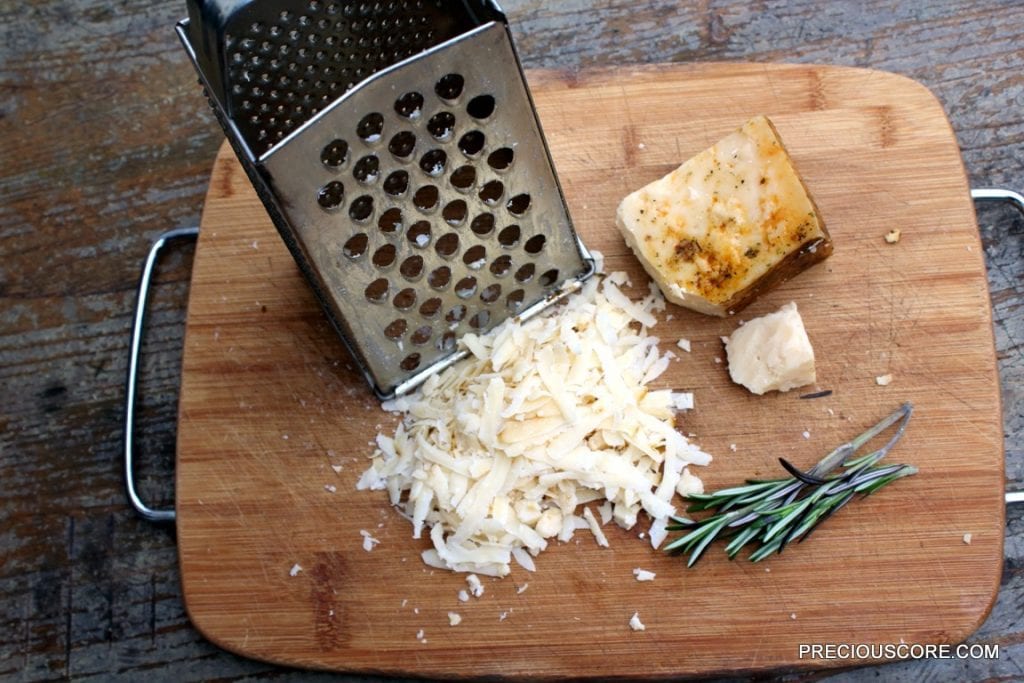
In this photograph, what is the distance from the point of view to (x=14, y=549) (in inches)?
98.9

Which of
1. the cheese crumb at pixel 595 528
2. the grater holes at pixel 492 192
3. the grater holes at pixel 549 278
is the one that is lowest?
the cheese crumb at pixel 595 528

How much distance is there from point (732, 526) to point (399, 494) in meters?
0.77

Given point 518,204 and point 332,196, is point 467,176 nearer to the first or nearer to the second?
point 518,204

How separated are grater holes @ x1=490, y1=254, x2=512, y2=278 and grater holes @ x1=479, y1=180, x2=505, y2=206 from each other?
6.2 inches

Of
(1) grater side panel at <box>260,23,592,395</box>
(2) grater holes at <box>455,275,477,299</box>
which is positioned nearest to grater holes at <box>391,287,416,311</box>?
(1) grater side panel at <box>260,23,592,395</box>

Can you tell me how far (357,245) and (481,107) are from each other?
499 millimetres

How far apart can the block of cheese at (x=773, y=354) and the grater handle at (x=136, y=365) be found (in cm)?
151

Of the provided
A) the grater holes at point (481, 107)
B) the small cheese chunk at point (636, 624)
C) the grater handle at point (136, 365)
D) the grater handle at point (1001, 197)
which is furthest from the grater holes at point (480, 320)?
the grater handle at point (1001, 197)

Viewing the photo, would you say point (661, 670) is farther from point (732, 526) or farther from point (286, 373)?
point (286, 373)

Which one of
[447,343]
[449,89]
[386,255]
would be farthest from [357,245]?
[449,89]

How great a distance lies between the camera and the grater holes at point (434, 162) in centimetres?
184

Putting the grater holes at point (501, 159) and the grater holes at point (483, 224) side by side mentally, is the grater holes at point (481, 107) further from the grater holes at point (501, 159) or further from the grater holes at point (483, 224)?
the grater holes at point (483, 224)

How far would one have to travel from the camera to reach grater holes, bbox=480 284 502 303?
7.23ft

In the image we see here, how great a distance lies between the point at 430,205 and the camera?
2.02 meters
